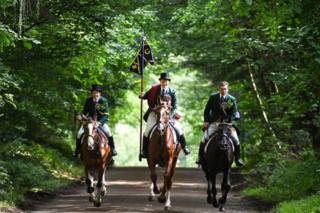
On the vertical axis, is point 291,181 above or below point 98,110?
below

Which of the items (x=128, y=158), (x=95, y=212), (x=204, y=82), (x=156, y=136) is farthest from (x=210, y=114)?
(x=128, y=158)

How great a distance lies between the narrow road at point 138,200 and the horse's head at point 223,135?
1607 millimetres

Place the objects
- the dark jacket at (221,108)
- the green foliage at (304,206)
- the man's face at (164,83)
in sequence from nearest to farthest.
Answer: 1. the green foliage at (304,206)
2. the dark jacket at (221,108)
3. the man's face at (164,83)

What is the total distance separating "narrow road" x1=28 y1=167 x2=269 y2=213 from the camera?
15.2m

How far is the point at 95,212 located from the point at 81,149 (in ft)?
7.46

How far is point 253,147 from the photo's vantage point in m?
27.1

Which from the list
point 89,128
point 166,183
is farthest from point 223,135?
point 89,128

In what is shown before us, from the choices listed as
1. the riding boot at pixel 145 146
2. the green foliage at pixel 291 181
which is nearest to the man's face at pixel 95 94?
the riding boot at pixel 145 146

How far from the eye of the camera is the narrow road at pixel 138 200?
49.8ft

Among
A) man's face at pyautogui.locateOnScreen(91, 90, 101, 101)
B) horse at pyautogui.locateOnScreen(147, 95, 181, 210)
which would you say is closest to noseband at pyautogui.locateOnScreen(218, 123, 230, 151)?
horse at pyautogui.locateOnScreen(147, 95, 181, 210)

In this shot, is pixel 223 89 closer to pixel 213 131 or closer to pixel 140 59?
pixel 213 131

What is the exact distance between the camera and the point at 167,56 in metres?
29.1

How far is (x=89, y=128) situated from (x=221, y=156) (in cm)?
329

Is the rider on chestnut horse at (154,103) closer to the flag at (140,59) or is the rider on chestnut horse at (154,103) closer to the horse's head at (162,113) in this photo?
the horse's head at (162,113)
